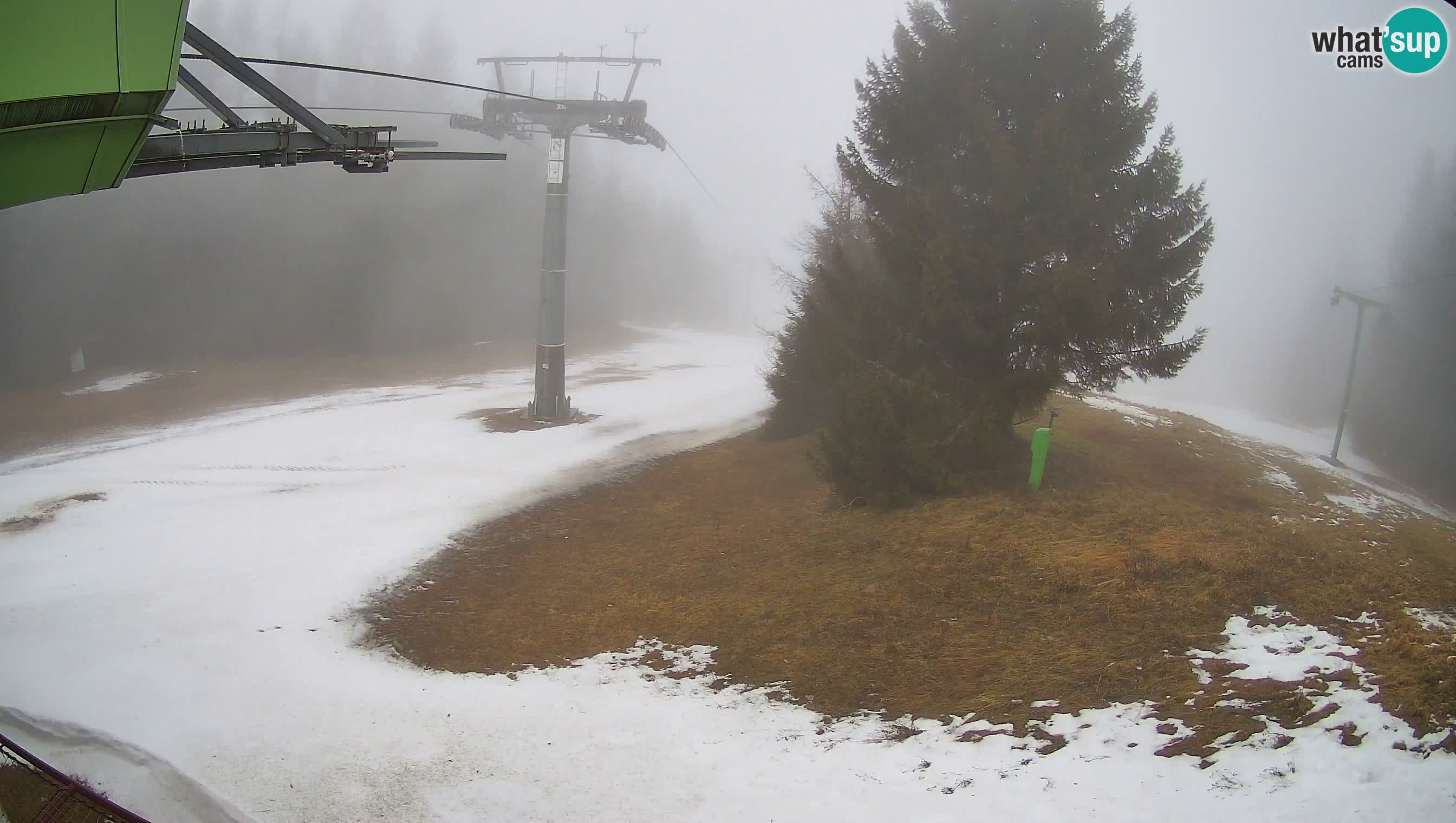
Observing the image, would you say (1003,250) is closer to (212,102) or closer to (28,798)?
(212,102)

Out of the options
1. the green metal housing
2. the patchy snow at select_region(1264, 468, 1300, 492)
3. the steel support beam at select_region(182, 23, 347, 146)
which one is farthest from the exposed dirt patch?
the patchy snow at select_region(1264, 468, 1300, 492)

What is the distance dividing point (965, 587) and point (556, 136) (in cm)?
1586

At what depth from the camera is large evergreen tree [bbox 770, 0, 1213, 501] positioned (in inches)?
461

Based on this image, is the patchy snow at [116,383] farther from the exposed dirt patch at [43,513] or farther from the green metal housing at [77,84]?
the green metal housing at [77,84]

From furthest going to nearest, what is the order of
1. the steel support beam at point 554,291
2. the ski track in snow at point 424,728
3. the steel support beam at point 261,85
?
the steel support beam at point 554,291, the steel support beam at point 261,85, the ski track in snow at point 424,728

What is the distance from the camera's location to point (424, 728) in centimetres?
800

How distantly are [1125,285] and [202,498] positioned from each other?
15.6m

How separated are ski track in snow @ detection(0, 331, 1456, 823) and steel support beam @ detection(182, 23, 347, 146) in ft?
17.9

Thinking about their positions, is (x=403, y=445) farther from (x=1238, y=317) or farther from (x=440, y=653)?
(x=1238, y=317)

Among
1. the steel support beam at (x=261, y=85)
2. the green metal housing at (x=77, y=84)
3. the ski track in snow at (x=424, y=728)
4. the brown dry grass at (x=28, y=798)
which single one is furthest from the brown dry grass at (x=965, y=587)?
the green metal housing at (x=77, y=84)

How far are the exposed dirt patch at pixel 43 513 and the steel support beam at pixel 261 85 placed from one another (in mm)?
9832

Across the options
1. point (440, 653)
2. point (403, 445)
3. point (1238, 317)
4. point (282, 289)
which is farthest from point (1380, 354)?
point (282, 289)

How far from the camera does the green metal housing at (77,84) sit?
13.3 feet

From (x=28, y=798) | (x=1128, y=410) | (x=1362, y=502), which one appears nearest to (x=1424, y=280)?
(x=1128, y=410)
